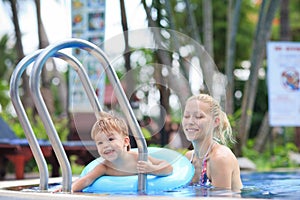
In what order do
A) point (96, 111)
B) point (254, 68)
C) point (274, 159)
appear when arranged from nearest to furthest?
1. point (96, 111)
2. point (254, 68)
3. point (274, 159)

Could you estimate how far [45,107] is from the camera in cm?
302

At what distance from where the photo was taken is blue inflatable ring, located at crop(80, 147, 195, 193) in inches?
128

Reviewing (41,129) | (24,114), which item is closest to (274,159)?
(41,129)

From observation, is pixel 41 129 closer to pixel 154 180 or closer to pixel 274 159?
pixel 274 159

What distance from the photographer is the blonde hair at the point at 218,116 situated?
3318mm

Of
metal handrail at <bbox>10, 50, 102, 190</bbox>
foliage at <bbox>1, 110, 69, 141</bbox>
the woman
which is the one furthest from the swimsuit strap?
foliage at <bbox>1, 110, 69, 141</bbox>

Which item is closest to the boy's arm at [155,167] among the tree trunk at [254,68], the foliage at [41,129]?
the tree trunk at [254,68]

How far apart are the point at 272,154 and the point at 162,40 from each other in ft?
24.8

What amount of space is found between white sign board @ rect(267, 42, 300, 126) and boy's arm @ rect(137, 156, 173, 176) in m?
6.29

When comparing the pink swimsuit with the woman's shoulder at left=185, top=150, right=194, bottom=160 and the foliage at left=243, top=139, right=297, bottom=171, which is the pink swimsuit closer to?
the woman's shoulder at left=185, top=150, right=194, bottom=160

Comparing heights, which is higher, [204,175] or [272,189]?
[204,175]

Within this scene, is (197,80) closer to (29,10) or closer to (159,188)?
(159,188)

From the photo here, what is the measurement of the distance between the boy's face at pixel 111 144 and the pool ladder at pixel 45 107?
0.09m

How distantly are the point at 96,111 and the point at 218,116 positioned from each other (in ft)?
2.04
